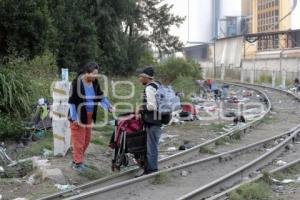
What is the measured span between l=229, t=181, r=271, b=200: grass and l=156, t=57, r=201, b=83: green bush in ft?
102

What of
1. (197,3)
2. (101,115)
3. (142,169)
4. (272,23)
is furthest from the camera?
(197,3)

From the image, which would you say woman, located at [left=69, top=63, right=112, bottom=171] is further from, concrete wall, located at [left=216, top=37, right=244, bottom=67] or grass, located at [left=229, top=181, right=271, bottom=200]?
concrete wall, located at [left=216, top=37, right=244, bottom=67]

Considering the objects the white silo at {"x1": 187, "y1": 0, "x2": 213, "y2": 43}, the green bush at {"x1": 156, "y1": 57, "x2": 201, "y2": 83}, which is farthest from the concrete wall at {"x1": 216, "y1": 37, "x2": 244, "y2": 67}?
the green bush at {"x1": 156, "y1": 57, "x2": 201, "y2": 83}

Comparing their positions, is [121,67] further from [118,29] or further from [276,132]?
[276,132]

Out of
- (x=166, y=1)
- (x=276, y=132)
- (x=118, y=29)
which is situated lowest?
(x=276, y=132)

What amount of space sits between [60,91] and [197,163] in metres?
3.06

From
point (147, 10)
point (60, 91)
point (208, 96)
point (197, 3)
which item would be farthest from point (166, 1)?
point (60, 91)

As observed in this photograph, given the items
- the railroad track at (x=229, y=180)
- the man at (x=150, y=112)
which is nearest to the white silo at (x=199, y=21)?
the railroad track at (x=229, y=180)

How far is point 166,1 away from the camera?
195 ft

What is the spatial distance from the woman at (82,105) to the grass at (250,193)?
2.86 m

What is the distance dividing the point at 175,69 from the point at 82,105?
31.2 m

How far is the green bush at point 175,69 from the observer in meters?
40.2

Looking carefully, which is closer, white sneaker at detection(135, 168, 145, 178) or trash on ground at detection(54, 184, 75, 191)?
trash on ground at detection(54, 184, 75, 191)

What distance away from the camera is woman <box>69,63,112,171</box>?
31.1ft
